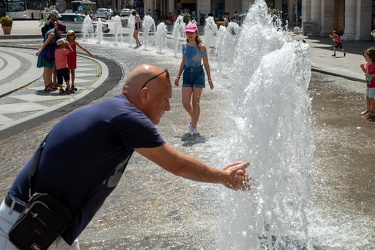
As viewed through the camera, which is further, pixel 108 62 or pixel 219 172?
pixel 108 62

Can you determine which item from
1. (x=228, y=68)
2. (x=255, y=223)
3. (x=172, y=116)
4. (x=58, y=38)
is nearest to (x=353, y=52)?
(x=228, y=68)

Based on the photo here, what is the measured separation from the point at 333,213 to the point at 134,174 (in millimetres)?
2550

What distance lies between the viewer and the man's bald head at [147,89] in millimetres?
3000

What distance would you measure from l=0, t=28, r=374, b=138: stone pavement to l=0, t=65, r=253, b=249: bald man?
24.0 ft

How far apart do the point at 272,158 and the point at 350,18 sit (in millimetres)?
30624

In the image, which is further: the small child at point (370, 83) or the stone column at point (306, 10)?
the stone column at point (306, 10)

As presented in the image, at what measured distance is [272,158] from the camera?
4727mm

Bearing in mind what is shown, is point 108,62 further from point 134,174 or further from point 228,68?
point 134,174

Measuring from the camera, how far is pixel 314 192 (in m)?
6.64

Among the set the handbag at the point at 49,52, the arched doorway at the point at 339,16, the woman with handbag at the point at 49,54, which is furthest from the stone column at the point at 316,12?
the handbag at the point at 49,52

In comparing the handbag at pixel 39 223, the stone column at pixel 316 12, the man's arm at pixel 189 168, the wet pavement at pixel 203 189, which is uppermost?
the stone column at pixel 316 12

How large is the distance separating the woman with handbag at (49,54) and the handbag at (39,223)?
12.2 meters

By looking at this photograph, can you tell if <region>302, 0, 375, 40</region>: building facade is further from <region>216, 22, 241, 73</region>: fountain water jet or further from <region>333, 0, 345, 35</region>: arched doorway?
<region>216, 22, 241, 73</region>: fountain water jet

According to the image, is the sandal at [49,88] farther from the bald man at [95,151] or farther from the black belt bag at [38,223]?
the black belt bag at [38,223]
